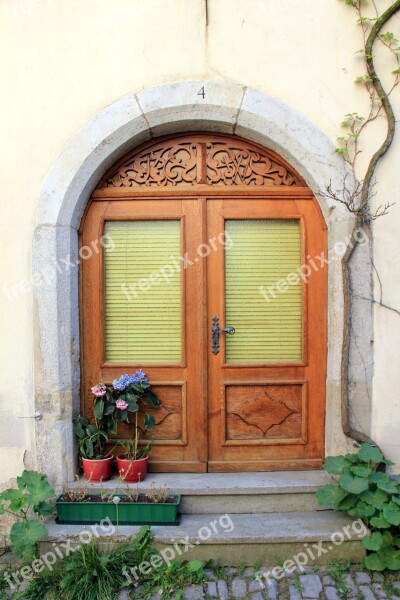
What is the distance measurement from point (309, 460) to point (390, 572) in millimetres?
869

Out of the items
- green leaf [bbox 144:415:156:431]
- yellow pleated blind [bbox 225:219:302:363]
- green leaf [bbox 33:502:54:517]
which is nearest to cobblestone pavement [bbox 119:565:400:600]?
green leaf [bbox 33:502:54:517]

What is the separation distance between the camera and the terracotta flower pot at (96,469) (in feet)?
11.3

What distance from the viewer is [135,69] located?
342 cm

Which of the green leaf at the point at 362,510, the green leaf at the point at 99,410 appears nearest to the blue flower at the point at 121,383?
the green leaf at the point at 99,410

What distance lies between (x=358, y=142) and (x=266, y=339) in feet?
5.02

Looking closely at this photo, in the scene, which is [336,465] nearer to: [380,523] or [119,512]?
[380,523]

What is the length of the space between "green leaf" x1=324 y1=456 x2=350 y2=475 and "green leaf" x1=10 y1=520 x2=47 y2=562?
1802mm

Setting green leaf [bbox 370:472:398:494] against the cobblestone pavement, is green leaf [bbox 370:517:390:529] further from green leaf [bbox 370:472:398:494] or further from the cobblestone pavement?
the cobblestone pavement

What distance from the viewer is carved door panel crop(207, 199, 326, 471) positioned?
3650mm

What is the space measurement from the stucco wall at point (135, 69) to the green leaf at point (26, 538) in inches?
20.5

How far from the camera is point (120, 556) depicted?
2.99 m

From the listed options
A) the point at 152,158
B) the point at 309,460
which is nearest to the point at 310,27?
the point at 152,158

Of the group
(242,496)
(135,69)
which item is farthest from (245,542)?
(135,69)

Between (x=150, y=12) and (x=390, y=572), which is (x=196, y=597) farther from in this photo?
(x=150, y=12)
